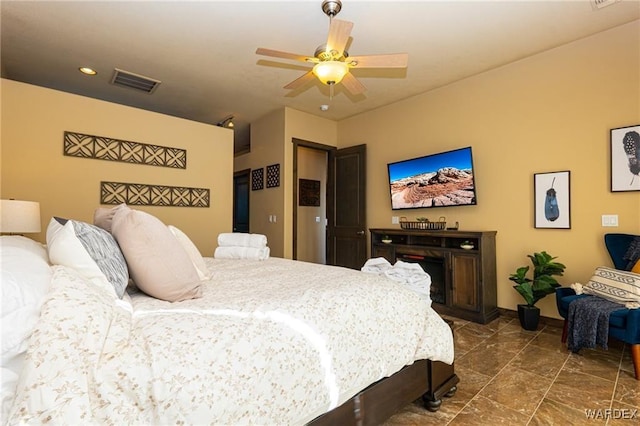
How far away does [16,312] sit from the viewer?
75 centimetres

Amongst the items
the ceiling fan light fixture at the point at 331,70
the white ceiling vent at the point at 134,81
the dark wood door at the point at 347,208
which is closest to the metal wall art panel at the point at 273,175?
the dark wood door at the point at 347,208

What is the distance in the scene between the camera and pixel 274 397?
101 cm

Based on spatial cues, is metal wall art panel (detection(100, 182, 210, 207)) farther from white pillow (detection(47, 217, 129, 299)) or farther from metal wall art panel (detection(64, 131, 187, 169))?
white pillow (detection(47, 217, 129, 299))

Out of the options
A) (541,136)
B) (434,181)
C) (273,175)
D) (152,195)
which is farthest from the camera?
(273,175)

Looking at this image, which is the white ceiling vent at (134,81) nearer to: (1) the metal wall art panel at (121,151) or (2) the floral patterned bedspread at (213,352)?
(1) the metal wall art panel at (121,151)

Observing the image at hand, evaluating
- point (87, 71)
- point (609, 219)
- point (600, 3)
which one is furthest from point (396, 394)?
point (87, 71)

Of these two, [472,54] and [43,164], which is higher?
[472,54]

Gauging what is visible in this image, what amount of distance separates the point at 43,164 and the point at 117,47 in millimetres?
Answer: 1487

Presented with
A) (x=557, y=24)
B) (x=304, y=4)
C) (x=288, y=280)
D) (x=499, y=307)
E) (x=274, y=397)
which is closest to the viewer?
(x=274, y=397)

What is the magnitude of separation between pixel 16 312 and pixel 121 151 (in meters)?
3.58

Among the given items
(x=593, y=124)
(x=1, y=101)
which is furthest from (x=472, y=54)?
(x=1, y=101)

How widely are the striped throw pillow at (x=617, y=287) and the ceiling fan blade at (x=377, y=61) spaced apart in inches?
95.0

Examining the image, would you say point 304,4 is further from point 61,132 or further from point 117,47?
point 61,132

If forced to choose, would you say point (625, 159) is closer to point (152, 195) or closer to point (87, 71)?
point (152, 195)
